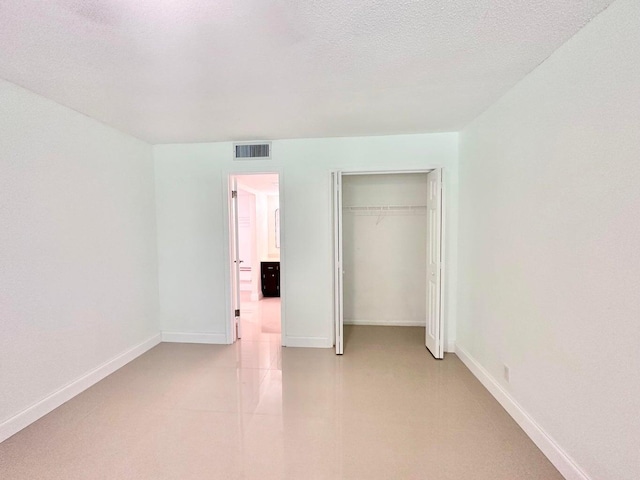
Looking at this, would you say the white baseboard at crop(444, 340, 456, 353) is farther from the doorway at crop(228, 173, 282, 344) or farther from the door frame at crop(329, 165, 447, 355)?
the doorway at crop(228, 173, 282, 344)

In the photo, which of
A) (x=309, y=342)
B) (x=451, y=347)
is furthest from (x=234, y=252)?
(x=451, y=347)

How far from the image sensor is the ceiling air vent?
3650mm

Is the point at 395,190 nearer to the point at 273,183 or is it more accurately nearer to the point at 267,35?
the point at 273,183

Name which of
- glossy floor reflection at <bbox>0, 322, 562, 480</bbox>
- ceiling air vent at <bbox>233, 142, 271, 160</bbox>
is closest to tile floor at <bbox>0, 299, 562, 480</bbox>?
glossy floor reflection at <bbox>0, 322, 562, 480</bbox>

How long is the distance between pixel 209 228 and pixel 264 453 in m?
2.61

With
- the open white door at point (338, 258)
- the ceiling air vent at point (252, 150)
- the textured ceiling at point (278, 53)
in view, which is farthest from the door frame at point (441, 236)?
the ceiling air vent at point (252, 150)

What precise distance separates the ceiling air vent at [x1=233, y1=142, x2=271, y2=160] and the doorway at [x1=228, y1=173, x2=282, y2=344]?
0.84 metres

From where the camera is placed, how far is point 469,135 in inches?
122

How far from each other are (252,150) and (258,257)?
3245 millimetres

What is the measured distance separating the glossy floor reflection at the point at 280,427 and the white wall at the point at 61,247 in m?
0.33

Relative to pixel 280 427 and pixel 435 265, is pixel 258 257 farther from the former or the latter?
pixel 280 427

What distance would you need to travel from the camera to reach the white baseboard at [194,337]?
3828 millimetres

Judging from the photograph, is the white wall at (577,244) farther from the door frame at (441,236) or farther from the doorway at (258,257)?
the doorway at (258,257)

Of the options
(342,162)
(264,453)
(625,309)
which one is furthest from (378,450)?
(342,162)
